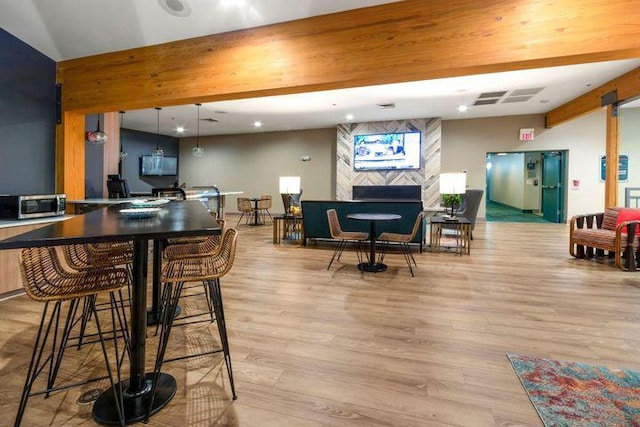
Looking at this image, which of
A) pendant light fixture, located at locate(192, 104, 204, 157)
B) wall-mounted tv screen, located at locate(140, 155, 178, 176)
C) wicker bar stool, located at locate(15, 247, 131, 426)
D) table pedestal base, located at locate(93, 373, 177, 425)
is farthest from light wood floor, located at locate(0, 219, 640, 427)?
wall-mounted tv screen, located at locate(140, 155, 178, 176)

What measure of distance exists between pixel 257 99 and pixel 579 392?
22.6 feet

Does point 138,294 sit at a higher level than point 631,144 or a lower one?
lower

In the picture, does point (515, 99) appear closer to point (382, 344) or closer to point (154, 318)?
point (382, 344)

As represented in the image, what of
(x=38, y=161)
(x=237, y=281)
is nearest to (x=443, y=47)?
(x=237, y=281)

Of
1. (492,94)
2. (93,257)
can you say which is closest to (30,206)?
(93,257)

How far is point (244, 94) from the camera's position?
4.05m

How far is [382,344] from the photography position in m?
2.32

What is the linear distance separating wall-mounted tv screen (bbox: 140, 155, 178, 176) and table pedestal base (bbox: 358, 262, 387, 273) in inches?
370

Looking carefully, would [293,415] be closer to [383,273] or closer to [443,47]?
[383,273]

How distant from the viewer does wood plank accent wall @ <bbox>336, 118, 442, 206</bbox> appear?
9.32m

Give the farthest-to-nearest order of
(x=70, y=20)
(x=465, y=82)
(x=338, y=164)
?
(x=338, y=164)
(x=465, y=82)
(x=70, y=20)

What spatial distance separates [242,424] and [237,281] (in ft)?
7.86

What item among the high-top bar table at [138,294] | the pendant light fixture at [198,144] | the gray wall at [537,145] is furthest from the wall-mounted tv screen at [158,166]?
the high-top bar table at [138,294]

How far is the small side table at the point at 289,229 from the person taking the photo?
244 inches
